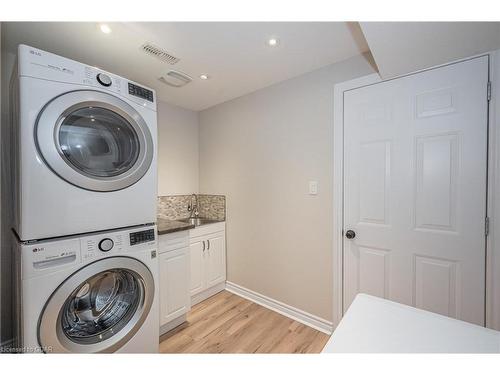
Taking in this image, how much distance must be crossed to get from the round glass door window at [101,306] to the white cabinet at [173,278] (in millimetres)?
363

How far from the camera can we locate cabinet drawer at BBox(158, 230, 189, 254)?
65.9 inches

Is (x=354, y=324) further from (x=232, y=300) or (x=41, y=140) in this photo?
(x=232, y=300)

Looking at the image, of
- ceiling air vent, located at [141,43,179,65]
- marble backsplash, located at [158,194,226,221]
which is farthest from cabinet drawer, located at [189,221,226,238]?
ceiling air vent, located at [141,43,179,65]

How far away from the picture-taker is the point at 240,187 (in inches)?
92.3

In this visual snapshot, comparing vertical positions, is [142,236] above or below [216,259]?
above

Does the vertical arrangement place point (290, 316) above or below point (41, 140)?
below

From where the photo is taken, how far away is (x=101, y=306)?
4.10 ft

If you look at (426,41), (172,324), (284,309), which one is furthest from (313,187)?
(172,324)

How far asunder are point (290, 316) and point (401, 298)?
37.6 inches

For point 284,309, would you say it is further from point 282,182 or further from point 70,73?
point 70,73

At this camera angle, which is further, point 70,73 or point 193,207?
point 193,207

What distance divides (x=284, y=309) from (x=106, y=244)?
65.2 inches

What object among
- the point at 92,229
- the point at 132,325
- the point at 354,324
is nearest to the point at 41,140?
the point at 92,229
